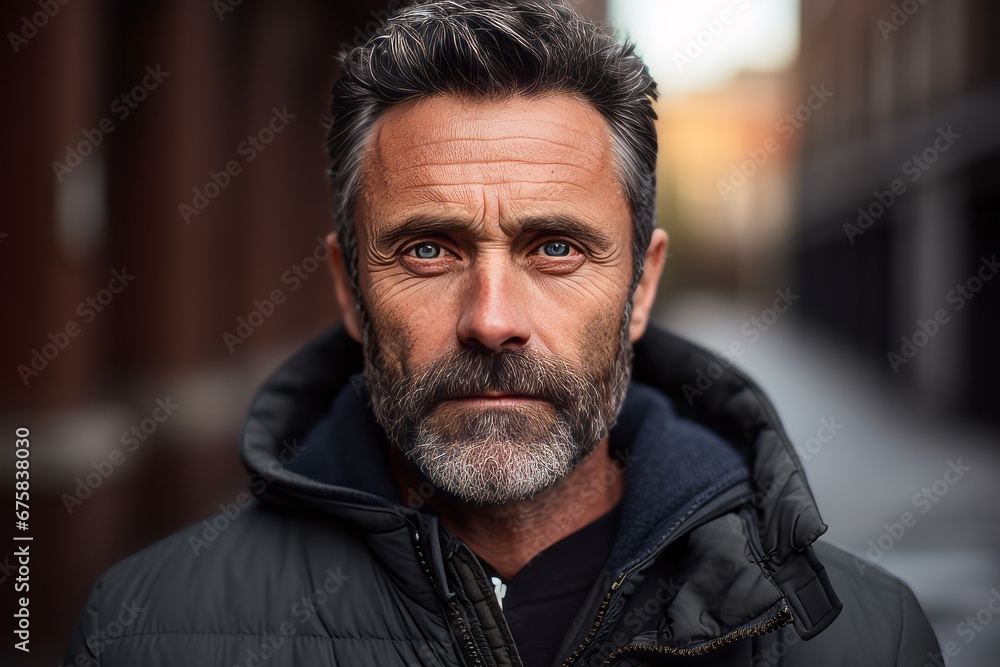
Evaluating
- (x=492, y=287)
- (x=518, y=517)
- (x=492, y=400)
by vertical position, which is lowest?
(x=518, y=517)

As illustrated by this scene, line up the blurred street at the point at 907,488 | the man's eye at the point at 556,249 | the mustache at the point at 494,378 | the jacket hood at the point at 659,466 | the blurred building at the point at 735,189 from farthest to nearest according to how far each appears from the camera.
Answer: the blurred building at the point at 735,189 < the blurred street at the point at 907,488 < the man's eye at the point at 556,249 < the mustache at the point at 494,378 < the jacket hood at the point at 659,466

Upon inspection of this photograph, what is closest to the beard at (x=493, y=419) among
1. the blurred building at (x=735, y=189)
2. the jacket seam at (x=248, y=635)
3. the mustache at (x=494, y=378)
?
the mustache at (x=494, y=378)

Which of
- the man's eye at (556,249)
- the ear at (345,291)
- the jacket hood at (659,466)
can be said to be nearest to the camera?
the jacket hood at (659,466)

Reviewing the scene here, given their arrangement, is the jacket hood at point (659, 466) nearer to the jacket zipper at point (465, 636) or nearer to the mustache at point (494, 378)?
the jacket zipper at point (465, 636)

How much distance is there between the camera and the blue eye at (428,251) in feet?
6.77

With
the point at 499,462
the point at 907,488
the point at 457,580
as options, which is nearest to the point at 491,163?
the point at 499,462

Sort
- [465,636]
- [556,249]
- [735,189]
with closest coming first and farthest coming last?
1. [465,636]
2. [556,249]
3. [735,189]

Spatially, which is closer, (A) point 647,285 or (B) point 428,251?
(B) point 428,251

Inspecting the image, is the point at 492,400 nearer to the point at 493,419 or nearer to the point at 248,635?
the point at 493,419

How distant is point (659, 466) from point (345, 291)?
1041 mm

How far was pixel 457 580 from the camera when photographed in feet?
6.16

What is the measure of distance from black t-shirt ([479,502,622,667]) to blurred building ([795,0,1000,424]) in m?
9.31

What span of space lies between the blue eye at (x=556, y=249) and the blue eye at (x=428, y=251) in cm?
27

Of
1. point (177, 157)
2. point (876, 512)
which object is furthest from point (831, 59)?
point (177, 157)
